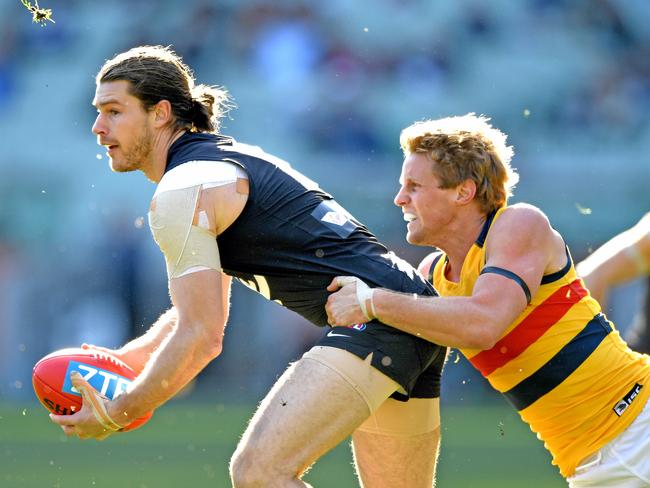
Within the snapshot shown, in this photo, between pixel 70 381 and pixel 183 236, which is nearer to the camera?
pixel 183 236

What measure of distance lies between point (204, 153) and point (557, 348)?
160cm

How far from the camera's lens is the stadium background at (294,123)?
47.1ft

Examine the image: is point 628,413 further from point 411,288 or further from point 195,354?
point 195,354

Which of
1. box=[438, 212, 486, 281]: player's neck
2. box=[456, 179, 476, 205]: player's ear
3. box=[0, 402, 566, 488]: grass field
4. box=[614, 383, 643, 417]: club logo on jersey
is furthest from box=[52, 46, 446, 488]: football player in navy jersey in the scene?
box=[0, 402, 566, 488]: grass field

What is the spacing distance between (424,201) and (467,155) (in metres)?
0.27

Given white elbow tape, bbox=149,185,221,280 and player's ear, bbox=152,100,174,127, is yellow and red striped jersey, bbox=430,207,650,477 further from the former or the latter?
player's ear, bbox=152,100,174,127

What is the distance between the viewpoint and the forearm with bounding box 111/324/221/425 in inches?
158

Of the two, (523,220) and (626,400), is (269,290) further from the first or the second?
(626,400)

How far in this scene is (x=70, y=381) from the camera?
453 cm

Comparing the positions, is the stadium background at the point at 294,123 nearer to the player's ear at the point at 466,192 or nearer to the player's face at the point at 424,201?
the player's face at the point at 424,201

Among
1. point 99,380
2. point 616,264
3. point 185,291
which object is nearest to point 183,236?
point 185,291

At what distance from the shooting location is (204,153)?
4.25 metres

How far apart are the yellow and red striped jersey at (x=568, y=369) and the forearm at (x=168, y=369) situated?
109cm

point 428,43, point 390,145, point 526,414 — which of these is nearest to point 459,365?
point 390,145
